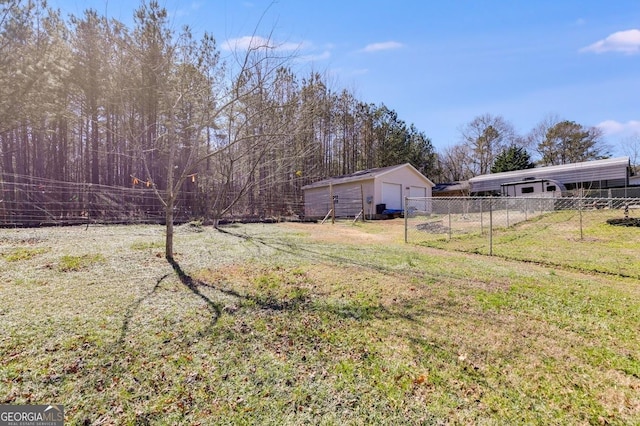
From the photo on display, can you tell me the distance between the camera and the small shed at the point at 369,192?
16.5m

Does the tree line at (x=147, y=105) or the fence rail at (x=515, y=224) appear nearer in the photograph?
the tree line at (x=147, y=105)

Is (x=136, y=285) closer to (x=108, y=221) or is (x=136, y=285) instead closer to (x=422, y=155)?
(x=108, y=221)

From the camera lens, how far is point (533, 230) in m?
10.2

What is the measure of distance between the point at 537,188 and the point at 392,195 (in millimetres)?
8551

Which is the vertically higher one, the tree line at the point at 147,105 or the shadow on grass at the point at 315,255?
the tree line at the point at 147,105

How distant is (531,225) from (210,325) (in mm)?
12012

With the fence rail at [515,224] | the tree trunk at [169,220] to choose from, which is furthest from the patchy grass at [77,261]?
the fence rail at [515,224]

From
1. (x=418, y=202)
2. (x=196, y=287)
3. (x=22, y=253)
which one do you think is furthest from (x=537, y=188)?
(x=22, y=253)

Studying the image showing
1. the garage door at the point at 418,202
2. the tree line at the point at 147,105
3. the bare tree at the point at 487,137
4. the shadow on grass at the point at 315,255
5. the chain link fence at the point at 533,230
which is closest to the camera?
the shadow on grass at the point at 315,255

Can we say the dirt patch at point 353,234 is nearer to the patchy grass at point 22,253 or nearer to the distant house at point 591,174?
the patchy grass at point 22,253

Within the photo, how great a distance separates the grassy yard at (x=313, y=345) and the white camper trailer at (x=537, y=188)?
14.3 m

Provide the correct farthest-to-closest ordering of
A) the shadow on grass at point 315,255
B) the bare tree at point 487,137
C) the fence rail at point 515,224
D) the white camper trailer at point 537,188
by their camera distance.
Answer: the bare tree at point 487,137, the white camper trailer at point 537,188, the fence rail at point 515,224, the shadow on grass at point 315,255

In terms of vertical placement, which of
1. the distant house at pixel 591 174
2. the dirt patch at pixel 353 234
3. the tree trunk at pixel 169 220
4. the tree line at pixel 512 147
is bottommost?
the dirt patch at pixel 353 234

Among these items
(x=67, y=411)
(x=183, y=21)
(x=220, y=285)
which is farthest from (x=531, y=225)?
(x=67, y=411)
